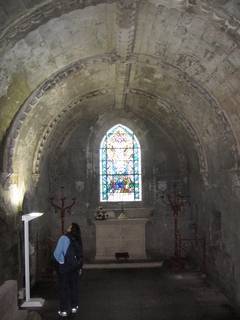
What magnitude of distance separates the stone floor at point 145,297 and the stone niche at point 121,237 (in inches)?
51.4

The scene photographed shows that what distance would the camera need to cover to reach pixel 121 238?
1703 centimetres

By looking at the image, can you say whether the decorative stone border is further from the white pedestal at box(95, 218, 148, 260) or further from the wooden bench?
the wooden bench

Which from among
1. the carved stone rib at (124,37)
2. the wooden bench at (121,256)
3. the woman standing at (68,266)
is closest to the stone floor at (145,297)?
the woman standing at (68,266)

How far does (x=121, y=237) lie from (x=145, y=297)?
4.90 m

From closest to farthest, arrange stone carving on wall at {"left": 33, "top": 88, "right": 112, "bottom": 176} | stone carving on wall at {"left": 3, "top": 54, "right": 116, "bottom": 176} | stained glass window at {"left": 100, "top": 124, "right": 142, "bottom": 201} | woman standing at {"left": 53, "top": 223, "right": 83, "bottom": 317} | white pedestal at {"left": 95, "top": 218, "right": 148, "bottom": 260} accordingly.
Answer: woman standing at {"left": 53, "top": 223, "right": 83, "bottom": 317} → stone carving on wall at {"left": 3, "top": 54, "right": 116, "bottom": 176} → stone carving on wall at {"left": 33, "top": 88, "right": 112, "bottom": 176} → white pedestal at {"left": 95, "top": 218, "right": 148, "bottom": 260} → stained glass window at {"left": 100, "top": 124, "right": 142, "bottom": 201}

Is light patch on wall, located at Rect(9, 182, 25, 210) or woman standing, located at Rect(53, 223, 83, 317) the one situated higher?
light patch on wall, located at Rect(9, 182, 25, 210)

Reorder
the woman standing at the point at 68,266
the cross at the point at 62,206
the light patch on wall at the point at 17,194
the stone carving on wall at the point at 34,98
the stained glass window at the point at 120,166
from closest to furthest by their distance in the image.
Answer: the woman standing at the point at 68,266 → the stone carving on wall at the point at 34,98 → the light patch on wall at the point at 17,194 → the cross at the point at 62,206 → the stained glass window at the point at 120,166

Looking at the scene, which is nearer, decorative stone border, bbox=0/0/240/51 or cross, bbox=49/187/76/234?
decorative stone border, bbox=0/0/240/51

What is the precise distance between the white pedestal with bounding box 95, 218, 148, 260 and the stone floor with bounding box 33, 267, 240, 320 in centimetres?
131

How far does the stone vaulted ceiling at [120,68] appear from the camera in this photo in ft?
A: 26.4

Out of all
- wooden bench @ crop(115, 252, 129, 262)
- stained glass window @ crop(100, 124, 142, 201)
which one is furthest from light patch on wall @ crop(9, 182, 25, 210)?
stained glass window @ crop(100, 124, 142, 201)

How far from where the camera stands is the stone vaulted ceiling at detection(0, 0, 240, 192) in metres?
8.05

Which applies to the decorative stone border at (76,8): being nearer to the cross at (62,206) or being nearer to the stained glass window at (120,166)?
the cross at (62,206)

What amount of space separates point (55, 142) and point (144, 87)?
447 cm
